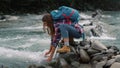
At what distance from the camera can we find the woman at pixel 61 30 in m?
6.82

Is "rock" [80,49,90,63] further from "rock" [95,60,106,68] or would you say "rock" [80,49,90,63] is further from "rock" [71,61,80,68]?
"rock" [95,60,106,68]

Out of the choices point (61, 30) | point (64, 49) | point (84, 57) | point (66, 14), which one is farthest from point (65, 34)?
point (84, 57)

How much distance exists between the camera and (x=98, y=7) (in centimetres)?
3716

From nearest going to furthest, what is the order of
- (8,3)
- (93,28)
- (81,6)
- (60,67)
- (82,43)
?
(60,67)
(82,43)
(93,28)
(8,3)
(81,6)

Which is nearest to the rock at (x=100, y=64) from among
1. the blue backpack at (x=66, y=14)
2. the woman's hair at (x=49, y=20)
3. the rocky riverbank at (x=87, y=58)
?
the rocky riverbank at (x=87, y=58)

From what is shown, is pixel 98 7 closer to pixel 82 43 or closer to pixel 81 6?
pixel 81 6

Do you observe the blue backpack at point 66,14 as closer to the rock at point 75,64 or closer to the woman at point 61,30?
the woman at point 61,30

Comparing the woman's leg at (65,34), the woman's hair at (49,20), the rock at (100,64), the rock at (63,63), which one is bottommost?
the rock at (63,63)

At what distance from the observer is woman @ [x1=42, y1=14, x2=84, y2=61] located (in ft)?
22.4

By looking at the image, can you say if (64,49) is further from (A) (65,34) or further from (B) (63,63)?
(B) (63,63)

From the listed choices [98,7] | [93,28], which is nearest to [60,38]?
[93,28]

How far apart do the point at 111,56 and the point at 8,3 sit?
940 inches

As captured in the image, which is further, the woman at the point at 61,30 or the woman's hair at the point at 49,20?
the woman's hair at the point at 49,20

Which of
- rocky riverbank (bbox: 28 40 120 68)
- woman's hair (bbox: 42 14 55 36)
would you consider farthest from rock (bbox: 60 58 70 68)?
woman's hair (bbox: 42 14 55 36)
